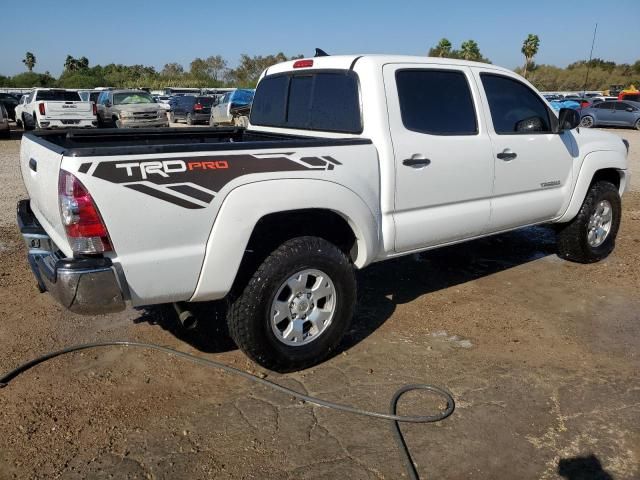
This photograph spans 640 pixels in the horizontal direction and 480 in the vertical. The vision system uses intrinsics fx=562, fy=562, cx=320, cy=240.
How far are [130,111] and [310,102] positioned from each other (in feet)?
54.8

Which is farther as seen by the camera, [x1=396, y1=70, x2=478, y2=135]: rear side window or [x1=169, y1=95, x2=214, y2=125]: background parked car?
[x1=169, y1=95, x2=214, y2=125]: background parked car

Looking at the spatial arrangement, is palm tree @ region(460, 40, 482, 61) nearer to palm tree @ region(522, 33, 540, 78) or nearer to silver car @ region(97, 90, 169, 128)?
palm tree @ region(522, 33, 540, 78)

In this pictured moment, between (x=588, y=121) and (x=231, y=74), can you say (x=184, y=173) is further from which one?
(x=231, y=74)

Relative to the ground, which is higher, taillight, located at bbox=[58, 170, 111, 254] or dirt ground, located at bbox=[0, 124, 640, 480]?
taillight, located at bbox=[58, 170, 111, 254]

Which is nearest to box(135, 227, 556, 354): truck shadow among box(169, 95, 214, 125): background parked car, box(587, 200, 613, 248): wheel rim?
box(587, 200, 613, 248): wheel rim

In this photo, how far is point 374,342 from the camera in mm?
4039

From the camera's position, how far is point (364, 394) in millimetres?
3336

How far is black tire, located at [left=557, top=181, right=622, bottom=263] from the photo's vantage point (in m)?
5.51

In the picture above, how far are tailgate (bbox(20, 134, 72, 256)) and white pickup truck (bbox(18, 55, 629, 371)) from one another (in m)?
0.02

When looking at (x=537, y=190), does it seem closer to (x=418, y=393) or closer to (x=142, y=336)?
(x=418, y=393)

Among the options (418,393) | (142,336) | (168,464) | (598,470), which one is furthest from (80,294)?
(598,470)

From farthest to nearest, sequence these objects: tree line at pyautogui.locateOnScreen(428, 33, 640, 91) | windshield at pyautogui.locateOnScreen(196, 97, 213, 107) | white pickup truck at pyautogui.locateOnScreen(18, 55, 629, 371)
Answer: tree line at pyautogui.locateOnScreen(428, 33, 640, 91), windshield at pyautogui.locateOnScreen(196, 97, 213, 107), white pickup truck at pyautogui.locateOnScreen(18, 55, 629, 371)

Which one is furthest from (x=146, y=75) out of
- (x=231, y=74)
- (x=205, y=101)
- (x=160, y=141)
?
(x=160, y=141)

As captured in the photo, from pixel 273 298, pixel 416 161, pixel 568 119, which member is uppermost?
pixel 568 119
